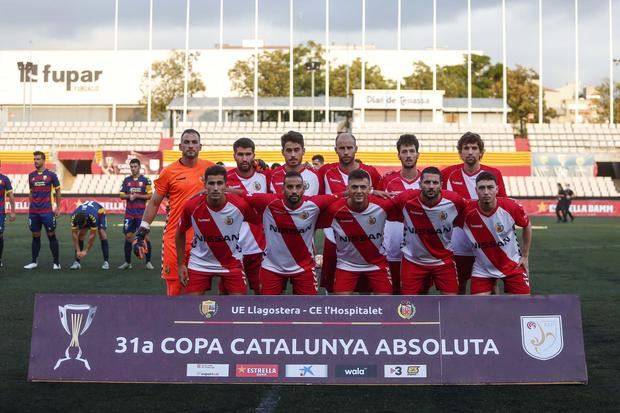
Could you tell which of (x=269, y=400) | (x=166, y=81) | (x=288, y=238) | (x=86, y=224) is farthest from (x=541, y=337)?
(x=166, y=81)

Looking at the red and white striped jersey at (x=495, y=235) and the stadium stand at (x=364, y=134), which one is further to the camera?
the stadium stand at (x=364, y=134)

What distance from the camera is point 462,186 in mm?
9477

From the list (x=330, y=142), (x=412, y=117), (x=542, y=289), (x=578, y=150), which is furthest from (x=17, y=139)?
(x=542, y=289)

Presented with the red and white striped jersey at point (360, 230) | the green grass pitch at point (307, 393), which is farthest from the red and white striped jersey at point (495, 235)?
the green grass pitch at point (307, 393)

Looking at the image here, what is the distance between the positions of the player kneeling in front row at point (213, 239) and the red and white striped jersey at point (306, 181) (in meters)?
0.97

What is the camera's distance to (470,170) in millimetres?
9461

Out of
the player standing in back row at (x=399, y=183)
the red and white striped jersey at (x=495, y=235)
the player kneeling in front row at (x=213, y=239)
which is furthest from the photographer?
the player standing in back row at (x=399, y=183)

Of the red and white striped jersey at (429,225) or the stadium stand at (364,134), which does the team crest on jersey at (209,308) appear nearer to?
the red and white striped jersey at (429,225)

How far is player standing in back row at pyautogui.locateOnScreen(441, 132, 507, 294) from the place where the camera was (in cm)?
931

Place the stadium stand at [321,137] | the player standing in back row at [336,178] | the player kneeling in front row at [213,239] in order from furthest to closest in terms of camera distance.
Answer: the stadium stand at [321,137] < the player standing in back row at [336,178] < the player kneeling in front row at [213,239]

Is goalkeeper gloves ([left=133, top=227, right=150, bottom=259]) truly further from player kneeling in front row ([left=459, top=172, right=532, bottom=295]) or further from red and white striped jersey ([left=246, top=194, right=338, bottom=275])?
player kneeling in front row ([left=459, top=172, right=532, bottom=295])

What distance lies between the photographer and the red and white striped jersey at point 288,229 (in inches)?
327

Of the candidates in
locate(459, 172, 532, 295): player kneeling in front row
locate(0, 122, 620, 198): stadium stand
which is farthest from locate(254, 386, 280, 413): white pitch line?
locate(0, 122, 620, 198): stadium stand

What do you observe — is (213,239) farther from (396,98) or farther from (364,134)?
(396,98)
